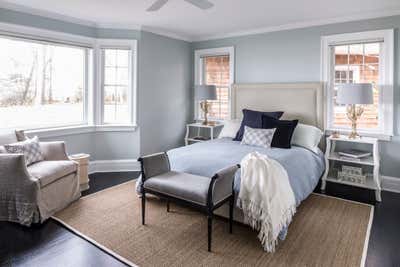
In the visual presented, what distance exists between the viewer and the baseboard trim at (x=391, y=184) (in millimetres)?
3838

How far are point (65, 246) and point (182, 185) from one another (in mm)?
1129

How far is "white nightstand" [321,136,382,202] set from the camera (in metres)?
3.56

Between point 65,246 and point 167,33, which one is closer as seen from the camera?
point 65,246

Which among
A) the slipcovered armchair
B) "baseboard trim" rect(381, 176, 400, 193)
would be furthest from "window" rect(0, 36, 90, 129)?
"baseboard trim" rect(381, 176, 400, 193)

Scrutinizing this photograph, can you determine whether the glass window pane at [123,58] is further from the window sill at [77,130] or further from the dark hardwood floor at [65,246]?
the dark hardwood floor at [65,246]

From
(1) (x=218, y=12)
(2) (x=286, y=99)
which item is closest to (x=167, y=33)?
(1) (x=218, y=12)

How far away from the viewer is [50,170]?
307 cm

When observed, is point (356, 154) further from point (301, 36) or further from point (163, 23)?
point (163, 23)

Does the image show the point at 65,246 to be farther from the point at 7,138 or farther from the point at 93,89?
the point at 93,89

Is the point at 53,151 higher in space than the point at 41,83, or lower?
lower

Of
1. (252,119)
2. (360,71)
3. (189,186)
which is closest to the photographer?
(189,186)

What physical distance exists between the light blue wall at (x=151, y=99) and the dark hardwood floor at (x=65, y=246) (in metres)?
1.92

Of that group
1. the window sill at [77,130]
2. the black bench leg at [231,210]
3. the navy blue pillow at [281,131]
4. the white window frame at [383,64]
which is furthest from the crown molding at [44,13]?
the white window frame at [383,64]

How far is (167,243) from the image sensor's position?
2510 mm
